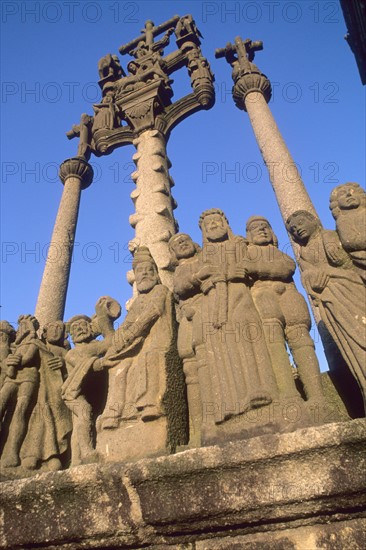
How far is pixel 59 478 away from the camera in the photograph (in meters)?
2.98

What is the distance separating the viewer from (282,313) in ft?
12.9

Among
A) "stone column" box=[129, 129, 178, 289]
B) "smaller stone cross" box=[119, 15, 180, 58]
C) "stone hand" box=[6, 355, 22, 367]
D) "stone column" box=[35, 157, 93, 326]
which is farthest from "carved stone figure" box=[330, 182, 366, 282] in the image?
"smaller stone cross" box=[119, 15, 180, 58]

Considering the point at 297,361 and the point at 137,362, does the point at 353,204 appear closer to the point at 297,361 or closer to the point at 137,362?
the point at 297,361

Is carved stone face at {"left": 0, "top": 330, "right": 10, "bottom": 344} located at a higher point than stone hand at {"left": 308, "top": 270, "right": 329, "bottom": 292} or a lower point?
higher

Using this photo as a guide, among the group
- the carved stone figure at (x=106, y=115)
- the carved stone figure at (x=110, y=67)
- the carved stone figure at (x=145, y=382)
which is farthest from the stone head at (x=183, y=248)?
the carved stone figure at (x=110, y=67)

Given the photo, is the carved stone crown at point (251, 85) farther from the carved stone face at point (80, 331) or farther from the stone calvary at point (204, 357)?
the carved stone face at point (80, 331)

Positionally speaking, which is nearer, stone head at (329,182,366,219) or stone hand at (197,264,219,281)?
stone head at (329,182,366,219)

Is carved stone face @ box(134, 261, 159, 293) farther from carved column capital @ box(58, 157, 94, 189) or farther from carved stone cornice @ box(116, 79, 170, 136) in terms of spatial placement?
carved column capital @ box(58, 157, 94, 189)

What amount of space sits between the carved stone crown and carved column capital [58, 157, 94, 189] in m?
4.25

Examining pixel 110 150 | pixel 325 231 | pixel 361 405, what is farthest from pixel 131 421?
pixel 110 150

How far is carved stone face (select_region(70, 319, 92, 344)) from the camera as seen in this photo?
505cm

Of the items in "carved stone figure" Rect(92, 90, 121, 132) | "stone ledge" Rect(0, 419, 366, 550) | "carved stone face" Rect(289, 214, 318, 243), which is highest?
"carved stone figure" Rect(92, 90, 121, 132)

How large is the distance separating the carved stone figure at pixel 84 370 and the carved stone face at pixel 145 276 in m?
0.71

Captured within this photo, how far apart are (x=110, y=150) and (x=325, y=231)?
922 cm
